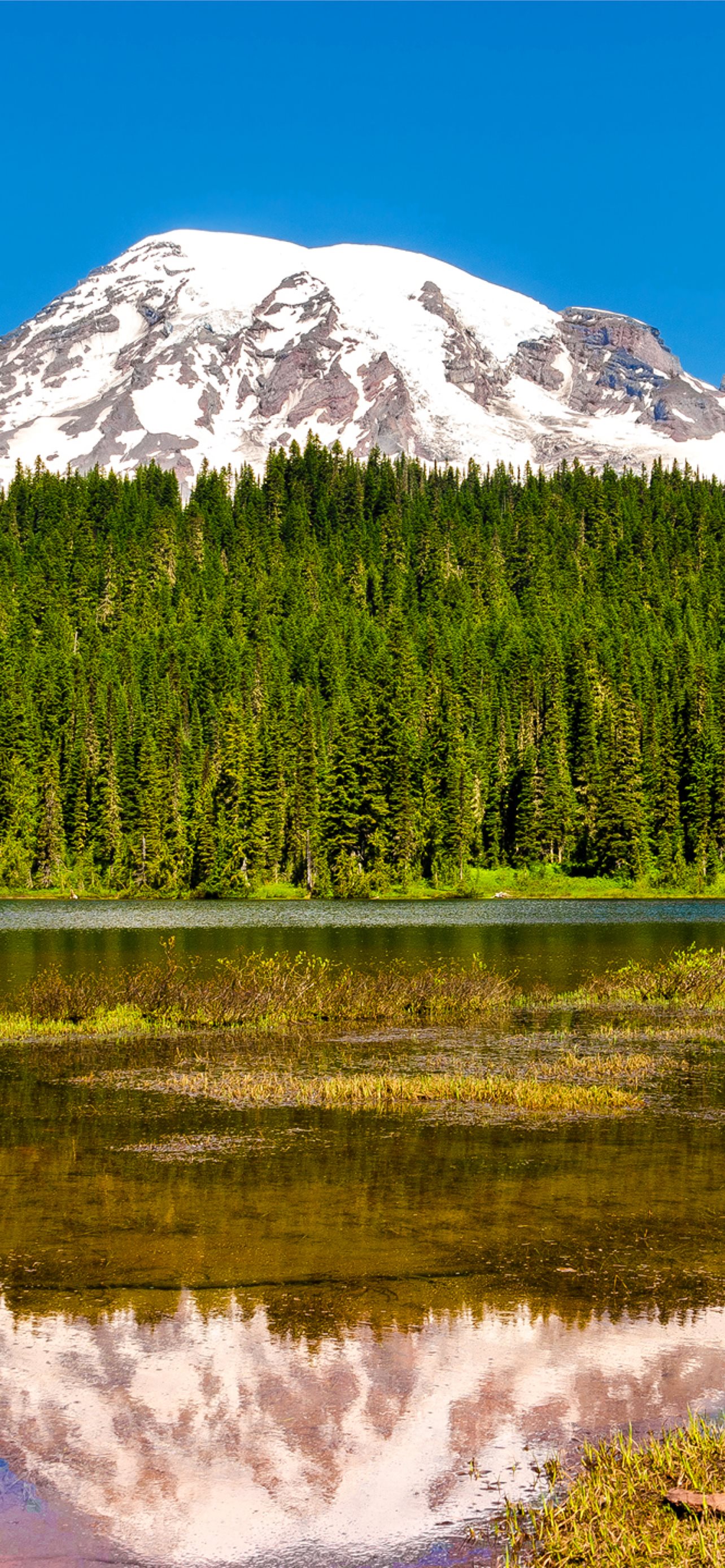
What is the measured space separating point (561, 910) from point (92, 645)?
338 ft

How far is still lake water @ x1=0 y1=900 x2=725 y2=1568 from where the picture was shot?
1019cm

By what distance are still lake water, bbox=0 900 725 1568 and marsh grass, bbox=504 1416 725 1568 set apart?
45 cm

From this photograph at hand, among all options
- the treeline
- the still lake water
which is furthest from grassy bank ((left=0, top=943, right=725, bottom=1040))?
the treeline

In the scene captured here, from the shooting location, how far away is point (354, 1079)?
2609 cm

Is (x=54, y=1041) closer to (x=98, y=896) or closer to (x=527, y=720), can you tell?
(x=98, y=896)

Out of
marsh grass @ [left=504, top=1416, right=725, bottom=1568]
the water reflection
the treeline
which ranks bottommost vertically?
the water reflection

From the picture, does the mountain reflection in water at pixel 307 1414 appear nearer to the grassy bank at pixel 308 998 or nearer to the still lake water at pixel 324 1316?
the still lake water at pixel 324 1316

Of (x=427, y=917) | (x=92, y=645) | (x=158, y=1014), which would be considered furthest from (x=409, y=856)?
(x=158, y=1014)

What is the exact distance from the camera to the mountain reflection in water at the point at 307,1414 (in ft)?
32.6

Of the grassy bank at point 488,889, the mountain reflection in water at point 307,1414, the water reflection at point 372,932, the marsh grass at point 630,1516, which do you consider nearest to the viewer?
the marsh grass at point 630,1516

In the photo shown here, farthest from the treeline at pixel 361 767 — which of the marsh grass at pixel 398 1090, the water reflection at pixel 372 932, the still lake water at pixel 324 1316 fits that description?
the still lake water at pixel 324 1316

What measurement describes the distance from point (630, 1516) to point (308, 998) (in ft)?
91.1

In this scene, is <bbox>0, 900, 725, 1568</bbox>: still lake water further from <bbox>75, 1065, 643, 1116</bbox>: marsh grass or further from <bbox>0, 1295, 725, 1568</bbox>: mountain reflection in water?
<bbox>75, 1065, 643, 1116</bbox>: marsh grass

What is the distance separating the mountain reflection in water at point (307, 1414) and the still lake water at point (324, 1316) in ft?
0.09
